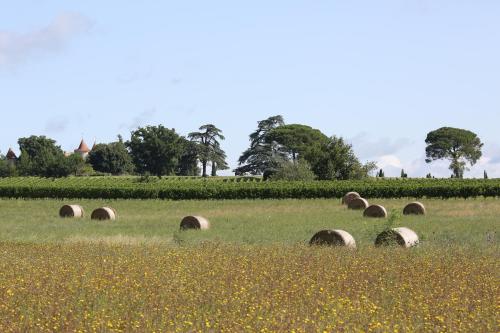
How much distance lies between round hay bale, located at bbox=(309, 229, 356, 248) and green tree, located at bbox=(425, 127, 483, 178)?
4689 inches

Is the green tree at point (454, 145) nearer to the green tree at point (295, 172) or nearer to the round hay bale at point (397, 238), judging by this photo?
the green tree at point (295, 172)

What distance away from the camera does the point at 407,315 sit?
35.0 feet

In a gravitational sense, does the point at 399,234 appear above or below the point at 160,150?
below

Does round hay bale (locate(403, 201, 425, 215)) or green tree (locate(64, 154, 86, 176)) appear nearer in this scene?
round hay bale (locate(403, 201, 425, 215))

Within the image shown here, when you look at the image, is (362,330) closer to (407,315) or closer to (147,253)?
(407,315)

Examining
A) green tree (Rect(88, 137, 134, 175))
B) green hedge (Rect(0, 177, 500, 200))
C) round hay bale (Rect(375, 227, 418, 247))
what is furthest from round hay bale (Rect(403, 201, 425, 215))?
green tree (Rect(88, 137, 134, 175))

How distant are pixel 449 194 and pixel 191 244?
36858 millimetres

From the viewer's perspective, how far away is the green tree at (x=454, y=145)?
5349 inches

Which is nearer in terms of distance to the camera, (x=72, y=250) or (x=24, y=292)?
(x=24, y=292)

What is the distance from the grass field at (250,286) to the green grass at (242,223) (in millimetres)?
423

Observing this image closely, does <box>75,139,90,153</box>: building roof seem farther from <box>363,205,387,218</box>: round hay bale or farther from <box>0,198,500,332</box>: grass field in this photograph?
<box>0,198,500,332</box>: grass field

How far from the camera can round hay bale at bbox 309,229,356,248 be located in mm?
19422

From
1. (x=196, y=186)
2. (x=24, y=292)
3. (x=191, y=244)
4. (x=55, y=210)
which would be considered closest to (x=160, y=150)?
(x=196, y=186)

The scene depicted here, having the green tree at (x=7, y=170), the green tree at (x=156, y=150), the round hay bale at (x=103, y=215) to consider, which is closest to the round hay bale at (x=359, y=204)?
the round hay bale at (x=103, y=215)
